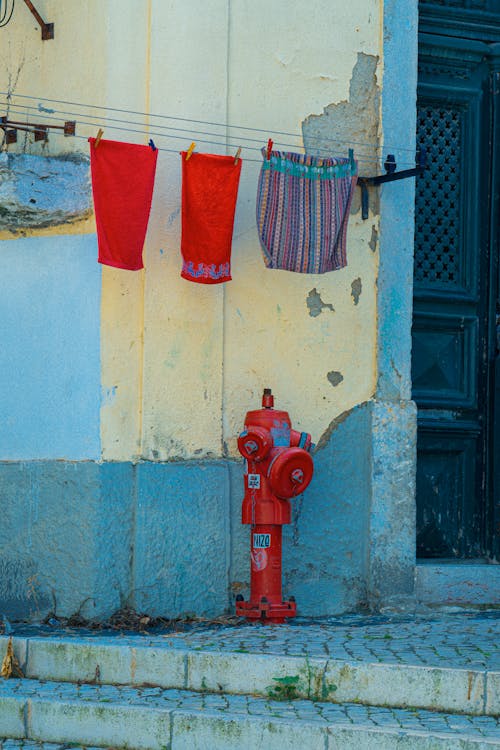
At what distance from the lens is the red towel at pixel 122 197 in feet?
21.7

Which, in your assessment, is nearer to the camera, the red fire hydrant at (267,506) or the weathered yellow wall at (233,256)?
the red fire hydrant at (267,506)

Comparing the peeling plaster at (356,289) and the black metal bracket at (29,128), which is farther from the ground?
the black metal bracket at (29,128)

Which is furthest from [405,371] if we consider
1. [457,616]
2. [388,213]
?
[457,616]

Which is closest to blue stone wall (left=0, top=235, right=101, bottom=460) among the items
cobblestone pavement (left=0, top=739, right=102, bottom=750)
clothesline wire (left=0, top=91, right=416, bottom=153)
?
clothesline wire (left=0, top=91, right=416, bottom=153)

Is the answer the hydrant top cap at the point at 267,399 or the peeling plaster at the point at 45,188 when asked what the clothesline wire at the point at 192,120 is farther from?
the hydrant top cap at the point at 267,399

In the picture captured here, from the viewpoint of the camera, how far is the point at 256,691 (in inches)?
230

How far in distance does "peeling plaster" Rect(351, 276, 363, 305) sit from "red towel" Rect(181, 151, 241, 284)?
87 centimetres

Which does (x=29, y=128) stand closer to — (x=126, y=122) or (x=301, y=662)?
(x=126, y=122)

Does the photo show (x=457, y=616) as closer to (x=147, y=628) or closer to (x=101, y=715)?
(x=147, y=628)

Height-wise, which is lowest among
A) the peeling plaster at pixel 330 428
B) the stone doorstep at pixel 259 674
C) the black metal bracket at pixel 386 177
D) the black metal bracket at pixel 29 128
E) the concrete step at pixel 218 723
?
the concrete step at pixel 218 723

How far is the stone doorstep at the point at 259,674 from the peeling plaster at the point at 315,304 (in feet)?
7.06

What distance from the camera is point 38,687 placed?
606 centimetres


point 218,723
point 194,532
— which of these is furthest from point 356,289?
point 218,723

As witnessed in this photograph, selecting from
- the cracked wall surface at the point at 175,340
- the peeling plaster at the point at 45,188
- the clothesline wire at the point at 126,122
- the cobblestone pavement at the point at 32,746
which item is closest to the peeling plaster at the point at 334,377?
the cracked wall surface at the point at 175,340
